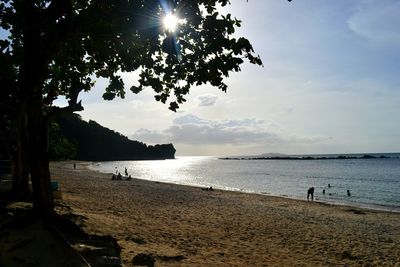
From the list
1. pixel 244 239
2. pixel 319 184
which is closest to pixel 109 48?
pixel 244 239

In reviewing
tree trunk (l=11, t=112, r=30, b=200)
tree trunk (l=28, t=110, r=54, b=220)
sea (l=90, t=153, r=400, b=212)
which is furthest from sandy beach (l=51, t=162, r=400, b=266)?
sea (l=90, t=153, r=400, b=212)

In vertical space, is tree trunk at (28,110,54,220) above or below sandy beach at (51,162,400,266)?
above

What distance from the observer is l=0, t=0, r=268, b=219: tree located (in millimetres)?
7555

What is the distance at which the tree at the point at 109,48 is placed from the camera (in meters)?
7.55

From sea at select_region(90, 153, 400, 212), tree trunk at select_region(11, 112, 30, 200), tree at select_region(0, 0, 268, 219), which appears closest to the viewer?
tree at select_region(0, 0, 268, 219)

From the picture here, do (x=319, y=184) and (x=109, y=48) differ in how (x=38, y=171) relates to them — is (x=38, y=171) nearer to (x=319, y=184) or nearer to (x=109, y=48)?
(x=109, y=48)

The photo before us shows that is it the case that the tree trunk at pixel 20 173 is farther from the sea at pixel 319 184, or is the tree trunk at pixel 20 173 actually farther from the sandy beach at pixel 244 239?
the sea at pixel 319 184

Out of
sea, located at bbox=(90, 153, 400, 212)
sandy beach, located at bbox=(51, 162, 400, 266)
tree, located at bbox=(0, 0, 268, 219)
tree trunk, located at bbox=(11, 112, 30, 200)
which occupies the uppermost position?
tree, located at bbox=(0, 0, 268, 219)

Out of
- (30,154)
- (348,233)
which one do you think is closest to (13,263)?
(30,154)

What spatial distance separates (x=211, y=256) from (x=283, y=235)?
280 inches

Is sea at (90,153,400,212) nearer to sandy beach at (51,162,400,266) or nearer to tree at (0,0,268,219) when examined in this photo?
sandy beach at (51,162,400,266)

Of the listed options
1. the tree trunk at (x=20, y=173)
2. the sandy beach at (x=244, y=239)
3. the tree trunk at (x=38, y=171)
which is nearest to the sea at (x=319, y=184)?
the sandy beach at (x=244, y=239)

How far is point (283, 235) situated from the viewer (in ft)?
62.5

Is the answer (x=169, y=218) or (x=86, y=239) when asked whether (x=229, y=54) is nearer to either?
(x=86, y=239)
